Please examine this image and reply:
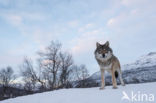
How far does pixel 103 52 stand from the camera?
5.46 meters

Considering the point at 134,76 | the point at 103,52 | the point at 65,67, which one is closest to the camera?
the point at 103,52

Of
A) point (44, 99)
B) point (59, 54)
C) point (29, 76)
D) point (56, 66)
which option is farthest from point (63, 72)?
point (44, 99)

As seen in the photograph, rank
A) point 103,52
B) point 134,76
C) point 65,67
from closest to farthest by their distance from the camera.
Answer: point 103,52, point 134,76, point 65,67

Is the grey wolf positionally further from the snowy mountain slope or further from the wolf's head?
the snowy mountain slope

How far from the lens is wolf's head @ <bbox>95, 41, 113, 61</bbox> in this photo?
17.9 feet

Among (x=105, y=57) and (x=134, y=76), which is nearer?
(x=105, y=57)

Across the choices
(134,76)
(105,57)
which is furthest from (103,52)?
(134,76)

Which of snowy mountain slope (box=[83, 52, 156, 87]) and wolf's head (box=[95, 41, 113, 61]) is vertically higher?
wolf's head (box=[95, 41, 113, 61])

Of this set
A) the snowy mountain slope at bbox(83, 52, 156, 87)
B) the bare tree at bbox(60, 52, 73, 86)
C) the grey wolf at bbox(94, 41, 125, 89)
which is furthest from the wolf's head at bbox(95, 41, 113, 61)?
the bare tree at bbox(60, 52, 73, 86)

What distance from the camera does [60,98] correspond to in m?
5.09

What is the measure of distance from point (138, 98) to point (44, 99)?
269 centimetres

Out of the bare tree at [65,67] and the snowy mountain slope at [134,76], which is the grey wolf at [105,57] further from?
the bare tree at [65,67]

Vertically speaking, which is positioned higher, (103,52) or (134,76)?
(103,52)

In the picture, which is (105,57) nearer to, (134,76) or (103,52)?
(103,52)
